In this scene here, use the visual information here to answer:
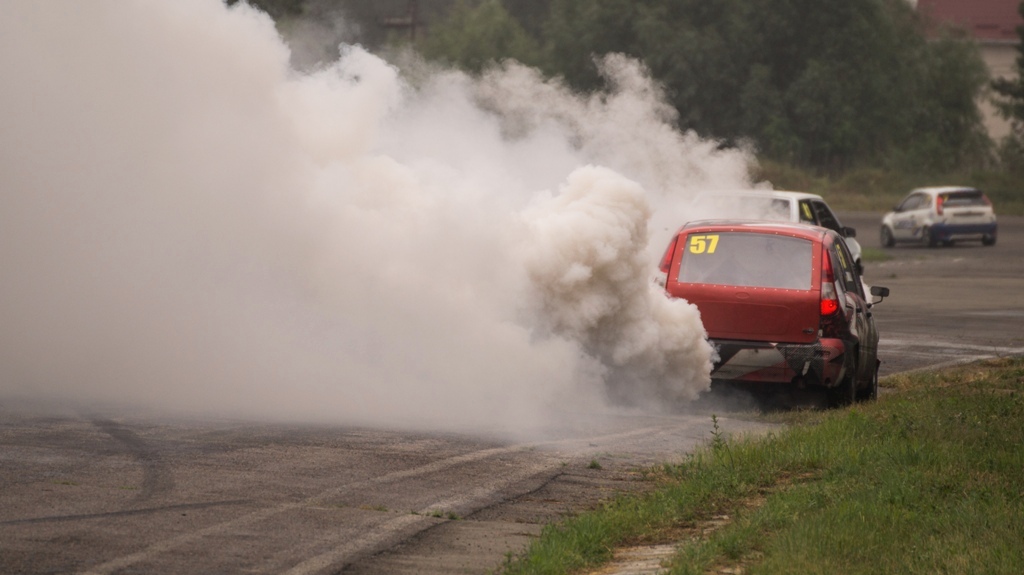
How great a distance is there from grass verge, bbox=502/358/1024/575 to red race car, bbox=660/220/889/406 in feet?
3.21

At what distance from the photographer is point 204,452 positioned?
344 inches

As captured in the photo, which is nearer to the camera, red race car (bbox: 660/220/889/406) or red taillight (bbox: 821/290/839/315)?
red race car (bbox: 660/220/889/406)

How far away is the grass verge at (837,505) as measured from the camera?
6508 mm

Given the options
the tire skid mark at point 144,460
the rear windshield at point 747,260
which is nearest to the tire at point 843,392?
the rear windshield at point 747,260

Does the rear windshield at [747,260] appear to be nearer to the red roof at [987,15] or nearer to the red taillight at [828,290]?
the red taillight at [828,290]

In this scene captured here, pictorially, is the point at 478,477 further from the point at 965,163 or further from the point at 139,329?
the point at 965,163

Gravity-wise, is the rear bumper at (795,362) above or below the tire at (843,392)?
above

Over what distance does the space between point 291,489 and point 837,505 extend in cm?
285

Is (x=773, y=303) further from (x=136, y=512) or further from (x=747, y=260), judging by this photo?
(x=136, y=512)

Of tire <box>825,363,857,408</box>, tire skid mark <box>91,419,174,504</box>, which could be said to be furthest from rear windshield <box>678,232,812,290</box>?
tire skid mark <box>91,419,174,504</box>

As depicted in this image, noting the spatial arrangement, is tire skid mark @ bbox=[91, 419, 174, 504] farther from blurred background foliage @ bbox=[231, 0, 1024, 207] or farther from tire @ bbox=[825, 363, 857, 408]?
blurred background foliage @ bbox=[231, 0, 1024, 207]

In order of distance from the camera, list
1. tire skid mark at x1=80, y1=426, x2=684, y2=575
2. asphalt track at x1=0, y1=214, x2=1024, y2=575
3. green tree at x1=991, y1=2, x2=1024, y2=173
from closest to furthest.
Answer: tire skid mark at x1=80, y1=426, x2=684, y2=575
asphalt track at x1=0, y1=214, x2=1024, y2=575
green tree at x1=991, y1=2, x2=1024, y2=173

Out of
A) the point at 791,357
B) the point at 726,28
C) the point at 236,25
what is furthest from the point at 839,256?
the point at 726,28

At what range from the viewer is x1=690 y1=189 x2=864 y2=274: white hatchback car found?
18.9 metres
